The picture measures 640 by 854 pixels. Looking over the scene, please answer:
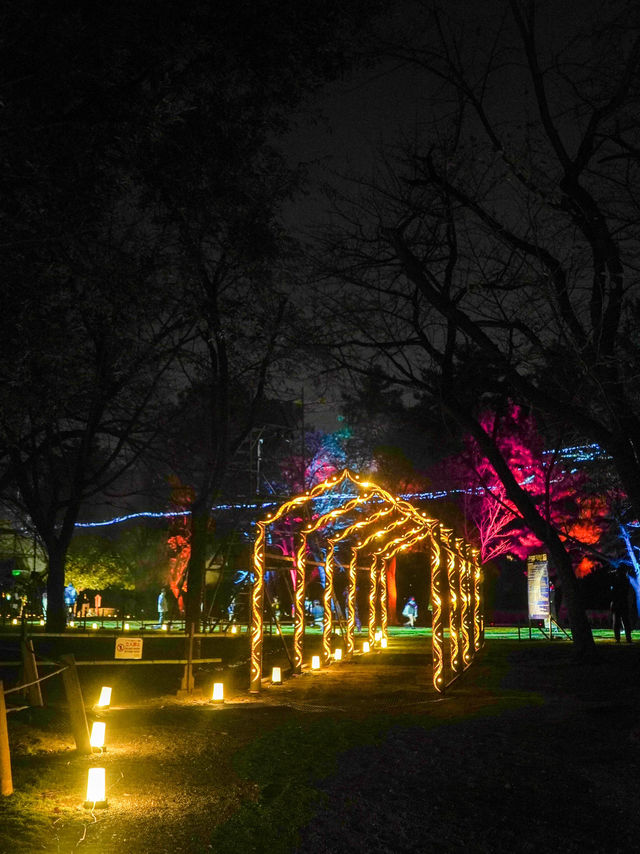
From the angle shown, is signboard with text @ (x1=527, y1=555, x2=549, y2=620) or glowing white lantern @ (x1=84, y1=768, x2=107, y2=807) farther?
signboard with text @ (x1=527, y1=555, x2=549, y2=620)

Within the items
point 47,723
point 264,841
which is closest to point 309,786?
point 264,841

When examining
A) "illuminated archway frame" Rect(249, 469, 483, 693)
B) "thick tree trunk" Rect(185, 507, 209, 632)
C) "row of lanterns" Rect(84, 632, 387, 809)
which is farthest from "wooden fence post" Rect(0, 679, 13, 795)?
"thick tree trunk" Rect(185, 507, 209, 632)

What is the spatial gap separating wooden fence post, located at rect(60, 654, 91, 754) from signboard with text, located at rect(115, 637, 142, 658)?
140 inches

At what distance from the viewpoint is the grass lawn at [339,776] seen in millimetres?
5371

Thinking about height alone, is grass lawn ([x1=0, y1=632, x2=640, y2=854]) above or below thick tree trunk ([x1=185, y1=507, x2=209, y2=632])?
below

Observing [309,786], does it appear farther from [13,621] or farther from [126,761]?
[13,621]

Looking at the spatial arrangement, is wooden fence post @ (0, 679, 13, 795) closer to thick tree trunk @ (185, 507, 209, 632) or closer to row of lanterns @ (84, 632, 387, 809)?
row of lanterns @ (84, 632, 387, 809)

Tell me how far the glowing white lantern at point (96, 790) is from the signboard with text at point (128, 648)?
18.3 ft

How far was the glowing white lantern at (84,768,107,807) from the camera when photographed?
20.1ft

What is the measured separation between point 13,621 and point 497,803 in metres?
35.2

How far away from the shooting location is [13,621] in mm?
37312

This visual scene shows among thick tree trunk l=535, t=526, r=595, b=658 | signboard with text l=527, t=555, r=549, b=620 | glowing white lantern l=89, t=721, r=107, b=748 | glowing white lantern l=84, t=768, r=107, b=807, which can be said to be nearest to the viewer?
glowing white lantern l=84, t=768, r=107, b=807

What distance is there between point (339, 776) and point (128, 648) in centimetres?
540

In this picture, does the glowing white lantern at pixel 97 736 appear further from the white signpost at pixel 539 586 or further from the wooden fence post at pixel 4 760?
the white signpost at pixel 539 586
